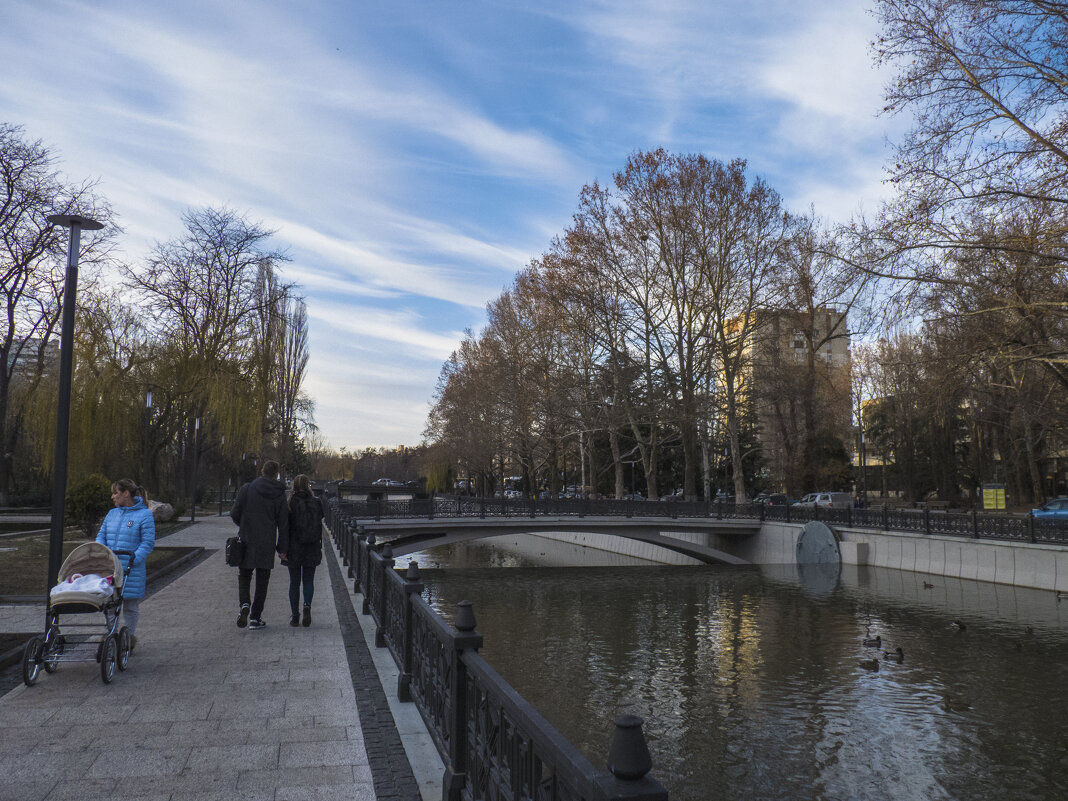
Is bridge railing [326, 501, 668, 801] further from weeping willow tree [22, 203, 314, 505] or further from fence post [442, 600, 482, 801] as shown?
weeping willow tree [22, 203, 314, 505]

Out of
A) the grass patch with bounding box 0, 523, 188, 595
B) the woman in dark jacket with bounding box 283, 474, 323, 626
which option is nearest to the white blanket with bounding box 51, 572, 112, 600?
the woman in dark jacket with bounding box 283, 474, 323, 626

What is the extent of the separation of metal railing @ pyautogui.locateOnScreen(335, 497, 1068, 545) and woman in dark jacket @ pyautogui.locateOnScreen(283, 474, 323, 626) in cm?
1739

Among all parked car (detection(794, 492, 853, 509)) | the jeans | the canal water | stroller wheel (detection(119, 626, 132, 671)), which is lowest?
the canal water

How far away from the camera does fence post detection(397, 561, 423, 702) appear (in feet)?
19.0

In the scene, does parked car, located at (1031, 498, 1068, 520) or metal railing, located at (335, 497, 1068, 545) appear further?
parked car, located at (1031, 498, 1068, 520)

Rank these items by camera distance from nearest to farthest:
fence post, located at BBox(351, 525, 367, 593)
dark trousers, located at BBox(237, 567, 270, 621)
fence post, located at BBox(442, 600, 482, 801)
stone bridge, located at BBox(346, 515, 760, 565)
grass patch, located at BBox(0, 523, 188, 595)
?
fence post, located at BBox(442, 600, 482, 801)
dark trousers, located at BBox(237, 567, 270, 621)
fence post, located at BBox(351, 525, 367, 593)
grass patch, located at BBox(0, 523, 188, 595)
stone bridge, located at BBox(346, 515, 760, 565)

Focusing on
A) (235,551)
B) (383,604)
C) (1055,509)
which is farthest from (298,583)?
(1055,509)

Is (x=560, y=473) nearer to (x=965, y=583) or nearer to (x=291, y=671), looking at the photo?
(x=965, y=583)

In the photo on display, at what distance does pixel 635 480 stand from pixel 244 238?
33.8 m

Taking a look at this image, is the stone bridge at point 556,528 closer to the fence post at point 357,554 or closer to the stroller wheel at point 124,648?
the fence post at point 357,554

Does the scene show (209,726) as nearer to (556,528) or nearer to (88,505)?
(88,505)

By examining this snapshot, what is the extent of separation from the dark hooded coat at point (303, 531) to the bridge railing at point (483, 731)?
2.22 meters

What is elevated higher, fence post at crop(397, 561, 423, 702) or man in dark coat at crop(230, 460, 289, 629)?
man in dark coat at crop(230, 460, 289, 629)

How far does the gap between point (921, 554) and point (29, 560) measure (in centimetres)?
2460
